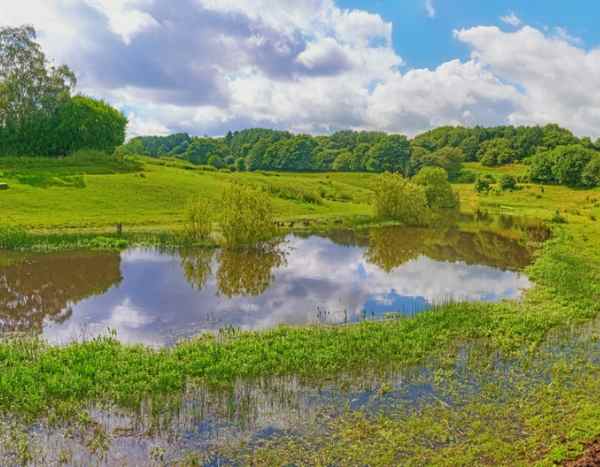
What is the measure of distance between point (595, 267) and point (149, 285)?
3244 cm

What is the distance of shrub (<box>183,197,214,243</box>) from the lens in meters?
45.1

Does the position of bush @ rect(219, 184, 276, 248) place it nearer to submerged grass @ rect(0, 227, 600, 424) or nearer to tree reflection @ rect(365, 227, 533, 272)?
tree reflection @ rect(365, 227, 533, 272)

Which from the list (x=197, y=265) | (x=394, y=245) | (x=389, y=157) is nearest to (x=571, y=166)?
(x=389, y=157)

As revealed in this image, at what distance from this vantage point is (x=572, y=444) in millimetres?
12078

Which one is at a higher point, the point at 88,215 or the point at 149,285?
the point at 88,215

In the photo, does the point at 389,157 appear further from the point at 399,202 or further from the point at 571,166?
the point at 399,202

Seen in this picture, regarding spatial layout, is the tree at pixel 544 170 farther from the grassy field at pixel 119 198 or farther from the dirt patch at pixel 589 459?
the dirt patch at pixel 589 459

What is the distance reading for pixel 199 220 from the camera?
4525 centimetres

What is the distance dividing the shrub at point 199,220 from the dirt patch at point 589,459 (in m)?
37.6

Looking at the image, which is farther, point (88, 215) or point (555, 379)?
Result: point (88, 215)

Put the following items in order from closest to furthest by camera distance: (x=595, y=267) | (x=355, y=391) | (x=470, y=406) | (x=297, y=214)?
(x=470, y=406), (x=355, y=391), (x=595, y=267), (x=297, y=214)

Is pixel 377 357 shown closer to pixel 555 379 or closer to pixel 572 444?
pixel 555 379

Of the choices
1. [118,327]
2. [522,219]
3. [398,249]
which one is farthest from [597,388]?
[522,219]

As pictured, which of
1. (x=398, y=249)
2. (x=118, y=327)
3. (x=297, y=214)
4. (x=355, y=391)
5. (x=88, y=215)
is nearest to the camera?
(x=355, y=391)
